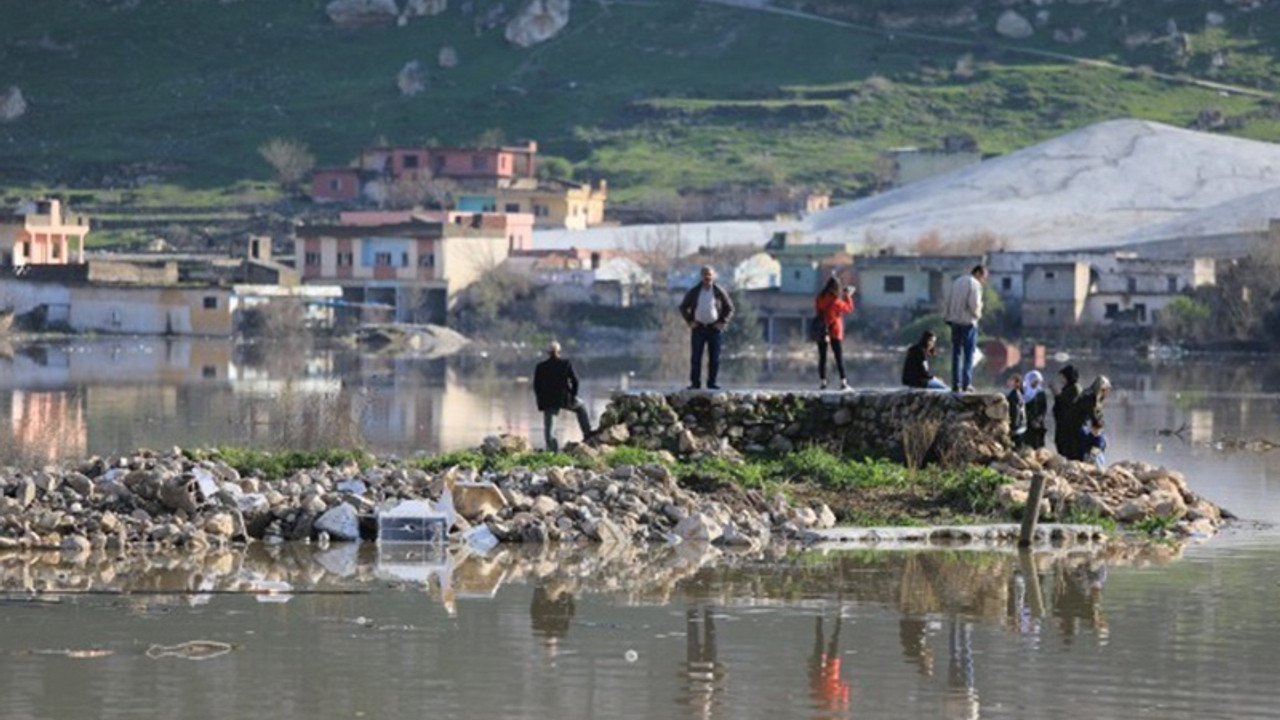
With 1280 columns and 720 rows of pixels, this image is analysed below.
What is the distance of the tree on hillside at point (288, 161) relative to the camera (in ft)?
371

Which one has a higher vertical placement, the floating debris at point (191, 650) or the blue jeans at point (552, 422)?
the blue jeans at point (552, 422)

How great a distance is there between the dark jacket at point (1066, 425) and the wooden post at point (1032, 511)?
364 cm

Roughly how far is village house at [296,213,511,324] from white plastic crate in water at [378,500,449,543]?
62.1 m

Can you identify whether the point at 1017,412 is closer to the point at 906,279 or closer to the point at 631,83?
the point at 906,279

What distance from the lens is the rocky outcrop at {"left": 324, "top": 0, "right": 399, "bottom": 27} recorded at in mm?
140250

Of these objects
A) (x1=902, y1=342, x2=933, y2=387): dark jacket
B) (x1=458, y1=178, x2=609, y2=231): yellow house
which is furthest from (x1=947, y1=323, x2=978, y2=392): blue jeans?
(x1=458, y1=178, x2=609, y2=231): yellow house

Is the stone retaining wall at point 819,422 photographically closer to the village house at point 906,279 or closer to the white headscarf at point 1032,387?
the white headscarf at point 1032,387

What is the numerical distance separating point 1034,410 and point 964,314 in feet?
4.94

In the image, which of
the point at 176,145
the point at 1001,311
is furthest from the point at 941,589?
the point at 176,145

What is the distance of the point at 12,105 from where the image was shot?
5084 inches

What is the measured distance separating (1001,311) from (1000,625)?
202ft

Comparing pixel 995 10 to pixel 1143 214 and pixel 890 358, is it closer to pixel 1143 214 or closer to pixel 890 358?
pixel 1143 214

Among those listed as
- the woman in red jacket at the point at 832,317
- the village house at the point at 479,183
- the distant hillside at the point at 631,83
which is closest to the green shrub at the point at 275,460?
the woman in red jacket at the point at 832,317

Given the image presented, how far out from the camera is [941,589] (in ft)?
70.5
